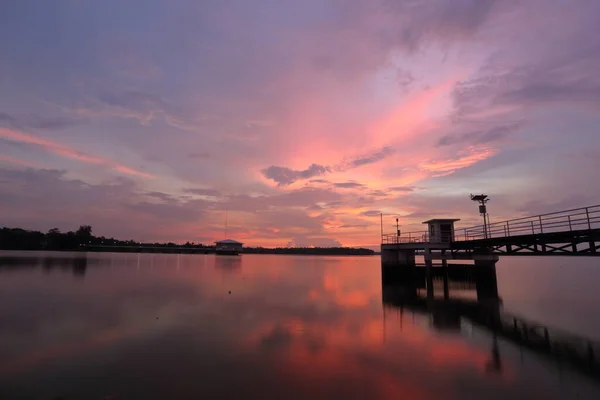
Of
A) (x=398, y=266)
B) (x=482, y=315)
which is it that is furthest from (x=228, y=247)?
(x=482, y=315)

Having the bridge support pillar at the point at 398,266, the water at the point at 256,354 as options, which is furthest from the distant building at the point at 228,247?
the water at the point at 256,354

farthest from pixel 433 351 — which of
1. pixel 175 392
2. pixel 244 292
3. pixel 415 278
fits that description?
pixel 415 278

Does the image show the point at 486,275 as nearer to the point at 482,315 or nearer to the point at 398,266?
the point at 398,266

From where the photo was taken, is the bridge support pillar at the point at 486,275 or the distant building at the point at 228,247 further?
the distant building at the point at 228,247

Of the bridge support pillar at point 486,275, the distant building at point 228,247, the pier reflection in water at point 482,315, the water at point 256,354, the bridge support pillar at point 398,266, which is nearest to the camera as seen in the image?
the water at point 256,354

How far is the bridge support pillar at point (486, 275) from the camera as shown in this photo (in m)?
37.3

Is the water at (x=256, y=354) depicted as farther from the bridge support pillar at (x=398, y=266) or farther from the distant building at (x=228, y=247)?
the distant building at (x=228, y=247)

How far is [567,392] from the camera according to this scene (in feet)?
38.4

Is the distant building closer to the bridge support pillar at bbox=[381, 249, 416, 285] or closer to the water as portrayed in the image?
the bridge support pillar at bbox=[381, 249, 416, 285]

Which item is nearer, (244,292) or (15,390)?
(15,390)

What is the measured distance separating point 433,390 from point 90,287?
3622cm

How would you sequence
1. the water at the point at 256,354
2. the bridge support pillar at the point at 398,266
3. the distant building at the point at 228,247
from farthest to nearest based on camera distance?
the distant building at the point at 228,247 → the bridge support pillar at the point at 398,266 → the water at the point at 256,354

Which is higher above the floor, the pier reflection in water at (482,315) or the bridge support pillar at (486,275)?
the bridge support pillar at (486,275)

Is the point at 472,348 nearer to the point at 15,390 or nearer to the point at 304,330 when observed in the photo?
the point at 304,330
